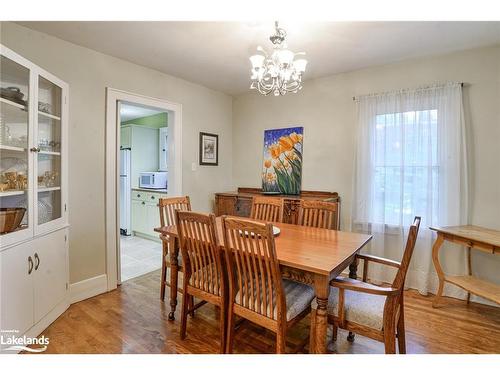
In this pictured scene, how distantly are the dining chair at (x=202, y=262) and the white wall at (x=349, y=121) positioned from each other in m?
2.05

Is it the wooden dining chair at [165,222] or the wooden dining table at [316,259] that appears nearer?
the wooden dining table at [316,259]

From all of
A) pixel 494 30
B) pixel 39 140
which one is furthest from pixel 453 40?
pixel 39 140

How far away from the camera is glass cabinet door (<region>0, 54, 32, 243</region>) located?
1777 mm

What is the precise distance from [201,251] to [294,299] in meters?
0.68

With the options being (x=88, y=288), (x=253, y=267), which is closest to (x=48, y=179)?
(x=88, y=288)

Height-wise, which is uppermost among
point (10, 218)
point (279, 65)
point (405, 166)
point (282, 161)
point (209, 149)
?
point (279, 65)

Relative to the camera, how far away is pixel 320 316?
4.69 feet

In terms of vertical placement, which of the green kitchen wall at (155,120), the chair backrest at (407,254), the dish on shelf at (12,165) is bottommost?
the chair backrest at (407,254)

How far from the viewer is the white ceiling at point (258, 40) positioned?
212 cm

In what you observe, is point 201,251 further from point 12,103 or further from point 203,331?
point 12,103

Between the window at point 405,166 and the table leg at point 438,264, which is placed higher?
the window at point 405,166

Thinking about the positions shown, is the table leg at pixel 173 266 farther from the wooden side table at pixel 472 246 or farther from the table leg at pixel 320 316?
the wooden side table at pixel 472 246

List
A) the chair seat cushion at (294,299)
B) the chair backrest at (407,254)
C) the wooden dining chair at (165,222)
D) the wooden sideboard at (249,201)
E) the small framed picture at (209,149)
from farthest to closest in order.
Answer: the small framed picture at (209,149)
the wooden sideboard at (249,201)
the wooden dining chair at (165,222)
the chair seat cushion at (294,299)
the chair backrest at (407,254)

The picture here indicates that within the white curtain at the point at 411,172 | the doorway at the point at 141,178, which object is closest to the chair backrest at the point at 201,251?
the white curtain at the point at 411,172
